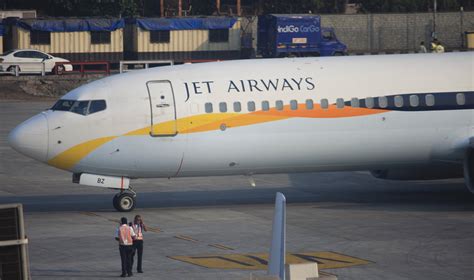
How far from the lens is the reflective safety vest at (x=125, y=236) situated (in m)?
23.6

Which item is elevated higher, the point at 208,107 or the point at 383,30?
the point at 208,107

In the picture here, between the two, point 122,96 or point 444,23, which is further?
point 444,23

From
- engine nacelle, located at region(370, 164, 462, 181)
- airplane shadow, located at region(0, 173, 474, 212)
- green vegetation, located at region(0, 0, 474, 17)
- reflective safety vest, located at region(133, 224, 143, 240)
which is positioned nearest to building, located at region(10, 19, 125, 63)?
green vegetation, located at region(0, 0, 474, 17)

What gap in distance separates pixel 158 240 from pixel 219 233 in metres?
1.71

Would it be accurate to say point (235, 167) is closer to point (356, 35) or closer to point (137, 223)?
point (137, 223)

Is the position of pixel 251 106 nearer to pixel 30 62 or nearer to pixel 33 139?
pixel 33 139

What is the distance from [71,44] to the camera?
76.4m

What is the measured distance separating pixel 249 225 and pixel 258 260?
4325mm

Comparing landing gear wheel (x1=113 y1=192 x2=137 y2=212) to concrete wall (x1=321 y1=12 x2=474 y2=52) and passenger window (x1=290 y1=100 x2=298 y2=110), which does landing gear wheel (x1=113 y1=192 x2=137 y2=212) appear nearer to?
passenger window (x1=290 y1=100 x2=298 y2=110)

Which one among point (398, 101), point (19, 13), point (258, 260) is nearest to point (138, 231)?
point (258, 260)

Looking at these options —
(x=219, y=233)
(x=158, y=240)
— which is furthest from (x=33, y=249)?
(x=219, y=233)

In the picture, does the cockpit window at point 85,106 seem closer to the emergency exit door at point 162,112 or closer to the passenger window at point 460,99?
the emergency exit door at point 162,112

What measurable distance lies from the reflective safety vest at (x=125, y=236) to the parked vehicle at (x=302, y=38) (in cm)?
5238

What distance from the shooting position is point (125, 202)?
101 ft
